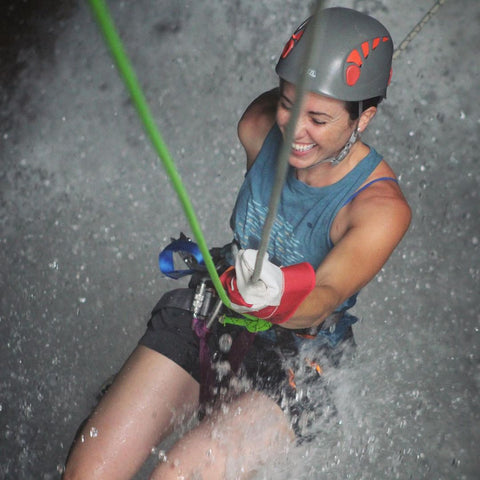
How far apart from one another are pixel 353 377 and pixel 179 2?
1.82 metres

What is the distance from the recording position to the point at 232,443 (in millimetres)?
1398

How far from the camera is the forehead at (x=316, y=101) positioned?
127cm

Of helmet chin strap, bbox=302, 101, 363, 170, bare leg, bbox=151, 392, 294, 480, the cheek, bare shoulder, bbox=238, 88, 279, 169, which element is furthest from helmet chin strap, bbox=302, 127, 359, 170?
bare leg, bbox=151, 392, 294, 480

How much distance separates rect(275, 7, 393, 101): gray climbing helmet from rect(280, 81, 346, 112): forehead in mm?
16

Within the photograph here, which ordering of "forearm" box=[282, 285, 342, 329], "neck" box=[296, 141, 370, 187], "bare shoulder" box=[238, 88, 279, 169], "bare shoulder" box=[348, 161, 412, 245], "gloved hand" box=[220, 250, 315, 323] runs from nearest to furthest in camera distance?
"gloved hand" box=[220, 250, 315, 323]
"forearm" box=[282, 285, 342, 329]
"bare shoulder" box=[348, 161, 412, 245]
"neck" box=[296, 141, 370, 187]
"bare shoulder" box=[238, 88, 279, 169]

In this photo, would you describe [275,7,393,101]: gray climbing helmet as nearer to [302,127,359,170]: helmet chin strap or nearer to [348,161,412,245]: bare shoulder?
[302,127,359,170]: helmet chin strap

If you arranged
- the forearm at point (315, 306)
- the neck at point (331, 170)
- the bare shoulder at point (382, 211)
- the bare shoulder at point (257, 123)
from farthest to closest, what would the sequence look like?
1. the bare shoulder at point (257, 123)
2. the neck at point (331, 170)
3. the bare shoulder at point (382, 211)
4. the forearm at point (315, 306)

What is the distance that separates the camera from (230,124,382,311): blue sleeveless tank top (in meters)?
1.38

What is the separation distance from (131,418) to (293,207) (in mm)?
576

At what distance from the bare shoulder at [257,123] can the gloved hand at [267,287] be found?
1.66ft

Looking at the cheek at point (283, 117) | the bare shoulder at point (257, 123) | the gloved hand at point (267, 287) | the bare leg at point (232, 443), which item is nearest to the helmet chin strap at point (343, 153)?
the cheek at point (283, 117)

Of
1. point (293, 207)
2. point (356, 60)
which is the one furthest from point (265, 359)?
point (356, 60)

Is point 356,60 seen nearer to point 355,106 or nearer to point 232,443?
point 355,106

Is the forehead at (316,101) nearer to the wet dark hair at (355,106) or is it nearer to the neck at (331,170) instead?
the wet dark hair at (355,106)
